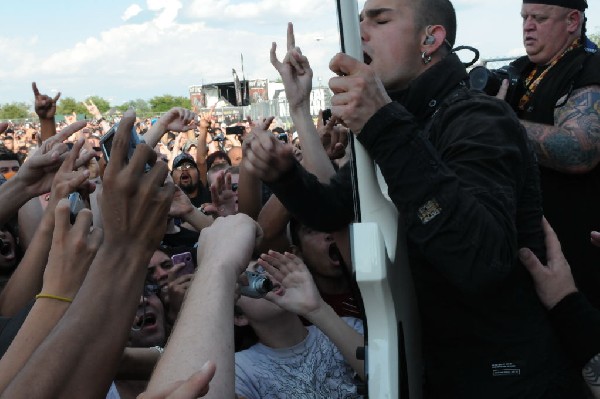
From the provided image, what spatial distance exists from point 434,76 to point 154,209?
1026 millimetres

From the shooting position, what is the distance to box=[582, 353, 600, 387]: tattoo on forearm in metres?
2.05

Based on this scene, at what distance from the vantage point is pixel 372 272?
1641 mm

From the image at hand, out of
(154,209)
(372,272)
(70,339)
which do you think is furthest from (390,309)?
(70,339)

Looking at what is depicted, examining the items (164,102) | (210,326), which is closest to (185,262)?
(210,326)

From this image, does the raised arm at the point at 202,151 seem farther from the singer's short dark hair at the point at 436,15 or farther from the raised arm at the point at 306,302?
the singer's short dark hair at the point at 436,15

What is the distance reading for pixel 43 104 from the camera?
5098mm

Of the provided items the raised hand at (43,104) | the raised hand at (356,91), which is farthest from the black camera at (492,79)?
the raised hand at (43,104)

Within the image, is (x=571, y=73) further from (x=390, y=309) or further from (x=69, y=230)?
(x=69, y=230)

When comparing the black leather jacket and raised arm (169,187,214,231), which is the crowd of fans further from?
raised arm (169,187,214,231)

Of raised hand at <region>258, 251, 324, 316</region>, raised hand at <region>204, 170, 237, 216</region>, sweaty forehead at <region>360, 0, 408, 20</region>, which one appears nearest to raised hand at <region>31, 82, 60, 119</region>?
raised hand at <region>204, 170, 237, 216</region>

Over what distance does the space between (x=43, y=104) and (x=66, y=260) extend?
3774 millimetres

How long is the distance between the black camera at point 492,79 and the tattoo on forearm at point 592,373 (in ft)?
3.33

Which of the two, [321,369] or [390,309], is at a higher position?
[390,309]

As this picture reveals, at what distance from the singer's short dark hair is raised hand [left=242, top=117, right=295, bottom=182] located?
23.1 inches
